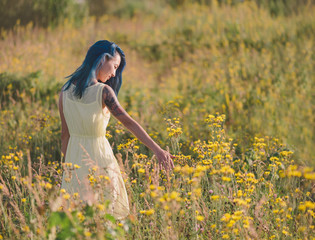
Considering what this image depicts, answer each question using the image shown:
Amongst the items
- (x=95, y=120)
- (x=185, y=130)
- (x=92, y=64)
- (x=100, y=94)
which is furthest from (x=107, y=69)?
(x=185, y=130)

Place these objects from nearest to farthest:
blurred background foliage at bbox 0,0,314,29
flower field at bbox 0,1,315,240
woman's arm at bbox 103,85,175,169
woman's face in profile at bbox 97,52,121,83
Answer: flower field at bbox 0,1,315,240
woman's arm at bbox 103,85,175,169
woman's face in profile at bbox 97,52,121,83
blurred background foliage at bbox 0,0,314,29

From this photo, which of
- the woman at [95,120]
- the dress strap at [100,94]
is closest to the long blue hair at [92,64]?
the woman at [95,120]

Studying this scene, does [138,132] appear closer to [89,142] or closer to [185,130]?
[89,142]

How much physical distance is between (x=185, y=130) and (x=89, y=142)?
223 cm

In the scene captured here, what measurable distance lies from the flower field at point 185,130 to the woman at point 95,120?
0.10 m

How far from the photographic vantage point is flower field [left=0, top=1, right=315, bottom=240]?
194 cm

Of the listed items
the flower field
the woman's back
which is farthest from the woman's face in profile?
the flower field

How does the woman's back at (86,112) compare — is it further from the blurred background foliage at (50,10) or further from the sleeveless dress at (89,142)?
the blurred background foliage at (50,10)

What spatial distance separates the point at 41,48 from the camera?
24.3 ft

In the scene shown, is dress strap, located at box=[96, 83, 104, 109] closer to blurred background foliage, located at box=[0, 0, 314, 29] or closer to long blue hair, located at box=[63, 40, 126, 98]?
long blue hair, located at box=[63, 40, 126, 98]

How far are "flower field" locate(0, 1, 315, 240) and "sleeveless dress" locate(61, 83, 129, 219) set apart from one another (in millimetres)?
86

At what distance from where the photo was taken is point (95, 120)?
2.32m

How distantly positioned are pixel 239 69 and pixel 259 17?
4.04 m

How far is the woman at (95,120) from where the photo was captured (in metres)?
2.24
